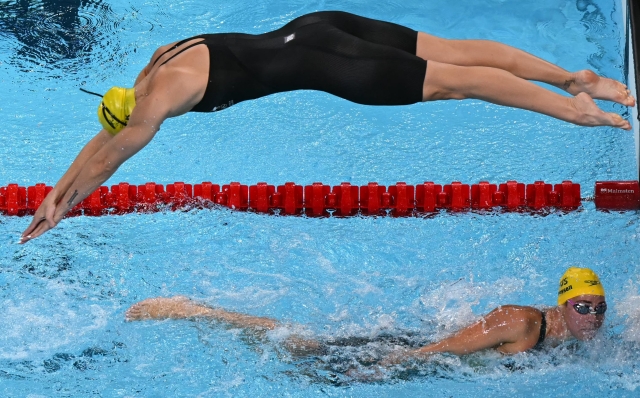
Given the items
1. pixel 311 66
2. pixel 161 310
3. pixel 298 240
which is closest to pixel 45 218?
pixel 161 310

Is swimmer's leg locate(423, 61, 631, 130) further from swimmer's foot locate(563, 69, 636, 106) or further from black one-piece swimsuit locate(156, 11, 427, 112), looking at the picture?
swimmer's foot locate(563, 69, 636, 106)

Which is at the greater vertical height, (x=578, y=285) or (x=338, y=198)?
(x=338, y=198)

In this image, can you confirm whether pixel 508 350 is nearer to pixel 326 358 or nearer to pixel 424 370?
pixel 424 370

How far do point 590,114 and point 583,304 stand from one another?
82cm

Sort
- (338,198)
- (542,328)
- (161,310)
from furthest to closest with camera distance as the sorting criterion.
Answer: (338,198) → (161,310) → (542,328)

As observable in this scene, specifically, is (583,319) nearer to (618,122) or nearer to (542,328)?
(542,328)

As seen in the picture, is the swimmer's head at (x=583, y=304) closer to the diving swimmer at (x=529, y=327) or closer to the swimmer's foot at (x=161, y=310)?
the diving swimmer at (x=529, y=327)

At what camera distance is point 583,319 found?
3.35 m

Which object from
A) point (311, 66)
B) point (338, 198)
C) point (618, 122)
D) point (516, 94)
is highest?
point (311, 66)

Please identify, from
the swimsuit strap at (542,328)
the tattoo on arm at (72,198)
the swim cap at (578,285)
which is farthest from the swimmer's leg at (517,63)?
the tattoo on arm at (72,198)

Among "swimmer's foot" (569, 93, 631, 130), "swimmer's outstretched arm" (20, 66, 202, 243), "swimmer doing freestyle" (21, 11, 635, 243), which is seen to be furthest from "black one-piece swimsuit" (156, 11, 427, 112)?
"swimmer's foot" (569, 93, 631, 130)

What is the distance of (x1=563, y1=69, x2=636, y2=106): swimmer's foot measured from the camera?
321 centimetres

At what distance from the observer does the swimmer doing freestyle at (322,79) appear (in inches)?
119

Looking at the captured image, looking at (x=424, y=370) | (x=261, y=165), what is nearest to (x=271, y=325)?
(x=424, y=370)
